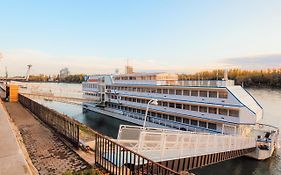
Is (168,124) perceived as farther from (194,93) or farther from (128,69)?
(128,69)

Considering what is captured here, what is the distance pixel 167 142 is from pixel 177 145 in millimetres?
1032

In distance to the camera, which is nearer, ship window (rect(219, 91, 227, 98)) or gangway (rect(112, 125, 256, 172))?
gangway (rect(112, 125, 256, 172))

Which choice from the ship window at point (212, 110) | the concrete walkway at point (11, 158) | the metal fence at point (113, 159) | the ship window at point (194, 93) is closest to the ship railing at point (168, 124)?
the ship window at point (212, 110)

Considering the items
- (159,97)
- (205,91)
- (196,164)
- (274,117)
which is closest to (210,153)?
(196,164)

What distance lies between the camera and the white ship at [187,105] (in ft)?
63.5

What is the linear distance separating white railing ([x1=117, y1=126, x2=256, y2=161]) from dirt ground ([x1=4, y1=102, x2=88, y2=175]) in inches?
72.0

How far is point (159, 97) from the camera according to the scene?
89.4ft

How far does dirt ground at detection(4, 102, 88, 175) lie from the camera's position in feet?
21.0

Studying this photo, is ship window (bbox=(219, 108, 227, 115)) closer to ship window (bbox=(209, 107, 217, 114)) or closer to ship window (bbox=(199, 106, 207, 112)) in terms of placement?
ship window (bbox=(209, 107, 217, 114))

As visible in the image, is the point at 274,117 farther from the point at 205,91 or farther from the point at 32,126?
the point at 32,126

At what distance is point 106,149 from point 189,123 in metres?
19.5

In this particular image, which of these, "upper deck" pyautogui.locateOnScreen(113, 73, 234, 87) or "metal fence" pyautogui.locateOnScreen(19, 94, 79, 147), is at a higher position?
"upper deck" pyautogui.locateOnScreen(113, 73, 234, 87)

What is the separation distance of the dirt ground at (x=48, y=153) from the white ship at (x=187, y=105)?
7669 mm

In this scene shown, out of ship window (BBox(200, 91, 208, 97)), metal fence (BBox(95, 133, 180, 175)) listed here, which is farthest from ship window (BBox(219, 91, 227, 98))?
metal fence (BBox(95, 133, 180, 175))
